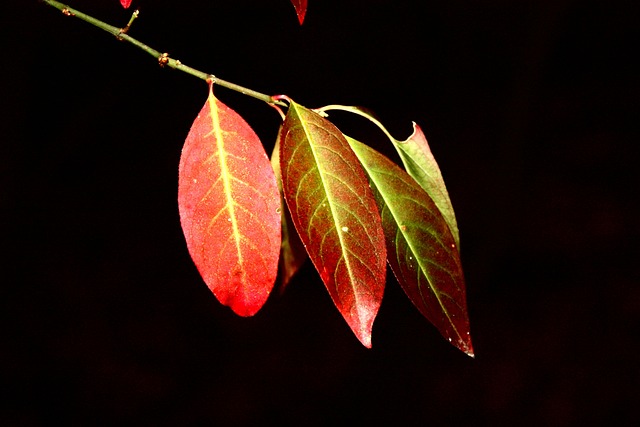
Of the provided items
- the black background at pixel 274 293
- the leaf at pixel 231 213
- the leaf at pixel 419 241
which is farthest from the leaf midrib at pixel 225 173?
the black background at pixel 274 293

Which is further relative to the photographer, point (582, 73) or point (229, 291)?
point (582, 73)

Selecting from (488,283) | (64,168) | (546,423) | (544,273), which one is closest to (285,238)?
(546,423)

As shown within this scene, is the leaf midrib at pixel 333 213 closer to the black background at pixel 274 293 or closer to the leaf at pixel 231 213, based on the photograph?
the leaf at pixel 231 213

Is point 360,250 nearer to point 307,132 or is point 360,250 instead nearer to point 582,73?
point 307,132

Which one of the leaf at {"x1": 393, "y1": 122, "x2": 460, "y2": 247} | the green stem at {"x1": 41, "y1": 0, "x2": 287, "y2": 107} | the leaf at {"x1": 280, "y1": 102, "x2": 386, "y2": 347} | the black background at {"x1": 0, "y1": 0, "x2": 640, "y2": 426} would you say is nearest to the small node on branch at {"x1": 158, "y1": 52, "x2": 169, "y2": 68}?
the green stem at {"x1": 41, "y1": 0, "x2": 287, "y2": 107}

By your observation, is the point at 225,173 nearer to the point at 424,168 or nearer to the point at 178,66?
the point at 178,66

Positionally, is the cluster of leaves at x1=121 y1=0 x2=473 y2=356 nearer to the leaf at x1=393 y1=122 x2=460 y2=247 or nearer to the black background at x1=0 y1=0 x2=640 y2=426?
the leaf at x1=393 y1=122 x2=460 y2=247
